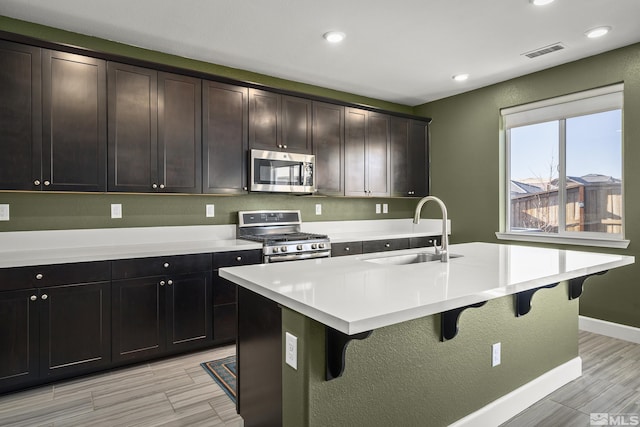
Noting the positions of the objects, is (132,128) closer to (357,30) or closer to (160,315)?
(160,315)

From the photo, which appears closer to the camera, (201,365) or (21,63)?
(21,63)

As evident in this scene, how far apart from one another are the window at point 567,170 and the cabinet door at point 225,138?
293cm

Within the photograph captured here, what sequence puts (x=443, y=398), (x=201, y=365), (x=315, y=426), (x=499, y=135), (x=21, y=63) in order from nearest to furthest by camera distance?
(x=315, y=426) < (x=443, y=398) < (x=21, y=63) < (x=201, y=365) < (x=499, y=135)

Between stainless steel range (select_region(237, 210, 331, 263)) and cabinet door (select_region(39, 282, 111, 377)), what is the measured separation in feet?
4.24

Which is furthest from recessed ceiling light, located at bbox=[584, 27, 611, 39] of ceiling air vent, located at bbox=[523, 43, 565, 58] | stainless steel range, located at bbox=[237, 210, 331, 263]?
stainless steel range, located at bbox=[237, 210, 331, 263]

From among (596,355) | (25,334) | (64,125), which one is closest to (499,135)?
(596,355)

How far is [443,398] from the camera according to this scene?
1910 millimetres

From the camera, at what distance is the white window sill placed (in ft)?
11.4

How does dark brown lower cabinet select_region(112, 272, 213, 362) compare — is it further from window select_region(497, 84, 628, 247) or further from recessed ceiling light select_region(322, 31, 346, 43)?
window select_region(497, 84, 628, 247)

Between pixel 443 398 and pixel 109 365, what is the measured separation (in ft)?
7.46

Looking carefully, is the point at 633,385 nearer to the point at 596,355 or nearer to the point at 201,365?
the point at 596,355

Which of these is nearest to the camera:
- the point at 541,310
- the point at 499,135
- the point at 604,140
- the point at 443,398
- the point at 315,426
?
the point at 315,426

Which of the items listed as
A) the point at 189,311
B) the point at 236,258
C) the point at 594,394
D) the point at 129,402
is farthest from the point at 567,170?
the point at 129,402

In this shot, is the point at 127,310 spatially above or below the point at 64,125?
below
